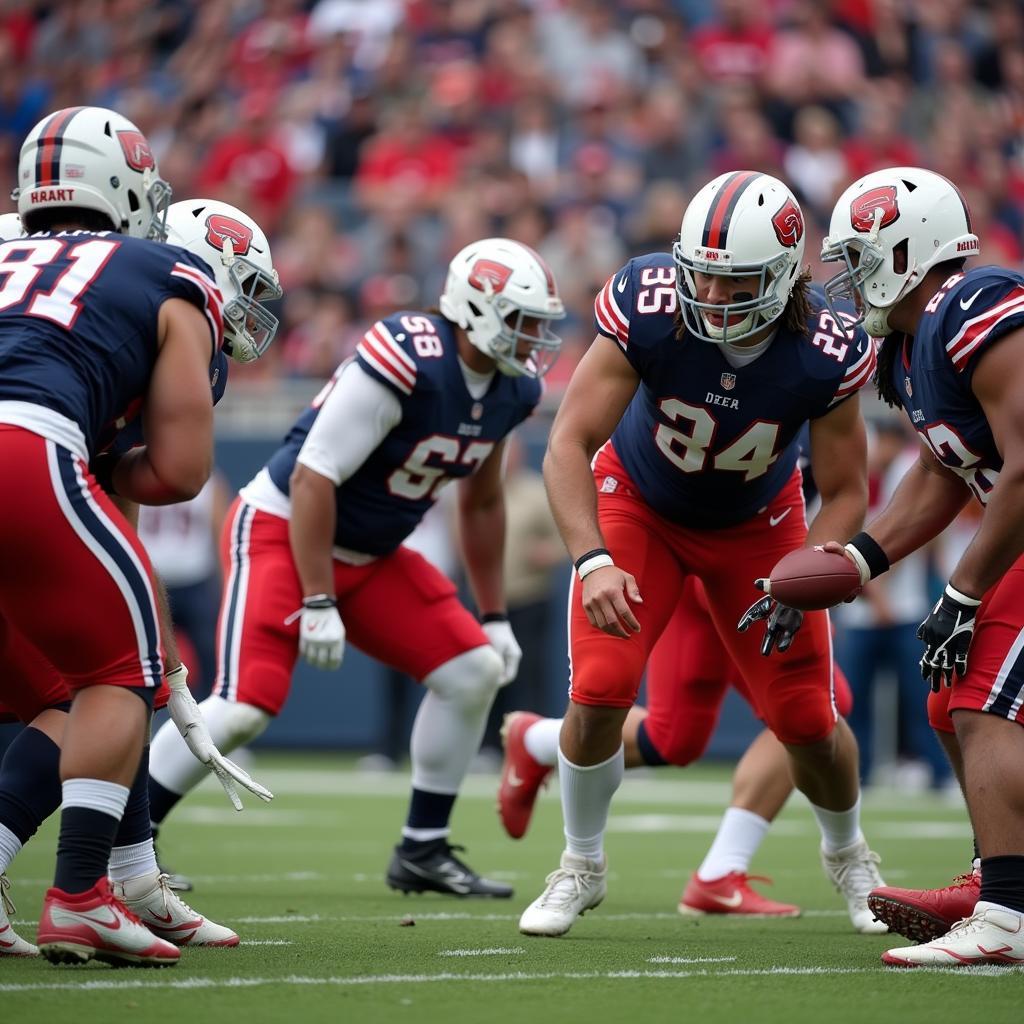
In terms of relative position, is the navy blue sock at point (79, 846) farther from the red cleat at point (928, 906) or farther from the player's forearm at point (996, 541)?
the player's forearm at point (996, 541)

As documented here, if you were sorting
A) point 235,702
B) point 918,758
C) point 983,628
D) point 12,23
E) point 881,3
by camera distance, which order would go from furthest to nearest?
point 12,23, point 881,3, point 918,758, point 235,702, point 983,628

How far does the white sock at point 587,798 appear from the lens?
4.66m

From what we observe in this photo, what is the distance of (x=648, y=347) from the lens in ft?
14.8

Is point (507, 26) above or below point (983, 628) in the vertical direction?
above

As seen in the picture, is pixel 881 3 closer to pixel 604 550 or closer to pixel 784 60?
pixel 784 60

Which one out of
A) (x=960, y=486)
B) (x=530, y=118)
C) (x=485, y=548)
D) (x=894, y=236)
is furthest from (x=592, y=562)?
(x=530, y=118)

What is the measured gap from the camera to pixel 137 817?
4137 millimetres

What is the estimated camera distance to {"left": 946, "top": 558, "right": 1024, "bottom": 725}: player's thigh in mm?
3916

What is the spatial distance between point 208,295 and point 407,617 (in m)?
2.10

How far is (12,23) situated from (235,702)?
11.6 m

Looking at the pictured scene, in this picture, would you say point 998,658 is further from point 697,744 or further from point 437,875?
point 437,875

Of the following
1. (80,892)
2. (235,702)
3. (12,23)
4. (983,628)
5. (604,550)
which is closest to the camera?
(80,892)

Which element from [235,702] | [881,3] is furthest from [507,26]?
[235,702]

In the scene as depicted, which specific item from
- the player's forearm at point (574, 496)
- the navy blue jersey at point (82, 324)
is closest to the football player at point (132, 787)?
the navy blue jersey at point (82, 324)
